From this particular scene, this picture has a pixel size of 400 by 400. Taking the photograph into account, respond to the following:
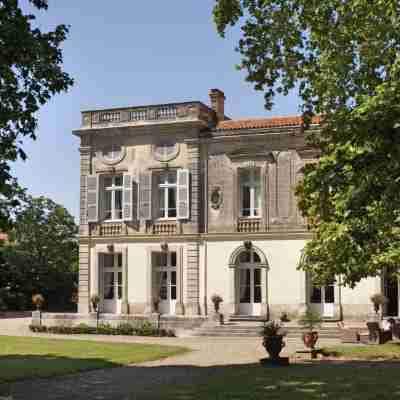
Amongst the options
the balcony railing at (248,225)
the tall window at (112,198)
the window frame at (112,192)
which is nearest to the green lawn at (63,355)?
the window frame at (112,192)

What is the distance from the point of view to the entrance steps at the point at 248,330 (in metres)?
24.3

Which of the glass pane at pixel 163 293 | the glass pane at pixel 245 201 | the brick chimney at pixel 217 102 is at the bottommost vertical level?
the glass pane at pixel 163 293

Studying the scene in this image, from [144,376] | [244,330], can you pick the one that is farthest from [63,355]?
[244,330]

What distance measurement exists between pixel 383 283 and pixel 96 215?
35.8 ft

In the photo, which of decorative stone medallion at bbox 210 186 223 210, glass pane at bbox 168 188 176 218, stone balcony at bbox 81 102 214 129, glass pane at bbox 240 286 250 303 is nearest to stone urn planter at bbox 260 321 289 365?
glass pane at bbox 240 286 250 303

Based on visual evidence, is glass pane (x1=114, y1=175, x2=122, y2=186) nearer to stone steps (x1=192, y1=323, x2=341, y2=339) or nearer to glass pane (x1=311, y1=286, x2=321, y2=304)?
stone steps (x1=192, y1=323, x2=341, y2=339)

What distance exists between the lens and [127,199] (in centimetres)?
2878

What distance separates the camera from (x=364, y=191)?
36.3ft

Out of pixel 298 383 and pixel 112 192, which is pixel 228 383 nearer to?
pixel 298 383

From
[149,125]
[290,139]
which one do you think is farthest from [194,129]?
[290,139]

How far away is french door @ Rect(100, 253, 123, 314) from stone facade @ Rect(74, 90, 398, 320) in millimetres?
40

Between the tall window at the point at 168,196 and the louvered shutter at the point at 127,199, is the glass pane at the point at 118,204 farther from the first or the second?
the tall window at the point at 168,196

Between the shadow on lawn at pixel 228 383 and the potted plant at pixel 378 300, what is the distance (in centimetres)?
893

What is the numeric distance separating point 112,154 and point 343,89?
17.8 meters
